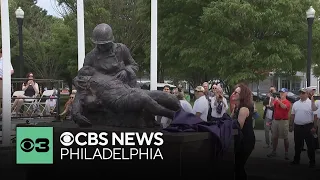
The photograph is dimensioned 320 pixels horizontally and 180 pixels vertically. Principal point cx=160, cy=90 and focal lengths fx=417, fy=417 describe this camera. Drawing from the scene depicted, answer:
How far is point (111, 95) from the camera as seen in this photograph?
6434 millimetres

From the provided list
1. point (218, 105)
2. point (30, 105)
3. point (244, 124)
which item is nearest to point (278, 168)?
point (218, 105)

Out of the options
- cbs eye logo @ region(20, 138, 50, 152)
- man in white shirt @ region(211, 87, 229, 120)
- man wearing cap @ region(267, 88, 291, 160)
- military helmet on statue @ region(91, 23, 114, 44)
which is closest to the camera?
cbs eye logo @ region(20, 138, 50, 152)

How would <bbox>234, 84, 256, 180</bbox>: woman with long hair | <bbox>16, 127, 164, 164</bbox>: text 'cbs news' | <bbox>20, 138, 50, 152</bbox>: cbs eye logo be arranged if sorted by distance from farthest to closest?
<bbox>20, 138, 50, 152</bbox>: cbs eye logo
<bbox>234, 84, 256, 180</bbox>: woman with long hair
<bbox>16, 127, 164, 164</bbox>: text 'cbs news'

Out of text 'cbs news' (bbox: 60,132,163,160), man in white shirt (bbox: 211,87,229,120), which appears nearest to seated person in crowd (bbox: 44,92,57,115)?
man in white shirt (bbox: 211,87,229,120)

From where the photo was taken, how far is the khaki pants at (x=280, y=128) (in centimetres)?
973

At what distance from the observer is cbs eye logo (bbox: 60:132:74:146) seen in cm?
594

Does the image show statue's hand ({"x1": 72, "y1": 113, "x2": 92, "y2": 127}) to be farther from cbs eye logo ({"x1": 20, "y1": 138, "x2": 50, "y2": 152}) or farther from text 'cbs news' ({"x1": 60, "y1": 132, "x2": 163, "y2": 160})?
cbs eye logo ({"x1": 20, "y1": 138, "x2": 50, "y2": 152})

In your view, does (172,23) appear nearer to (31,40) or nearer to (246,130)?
(246,130)

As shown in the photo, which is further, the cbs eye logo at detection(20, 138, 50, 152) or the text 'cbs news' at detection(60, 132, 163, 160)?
the cbs eye logo at detection(20, 138, 50, 152)

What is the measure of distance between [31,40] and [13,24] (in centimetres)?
181

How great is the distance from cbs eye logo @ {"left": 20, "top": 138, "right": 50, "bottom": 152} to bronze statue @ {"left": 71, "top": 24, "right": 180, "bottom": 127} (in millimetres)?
584

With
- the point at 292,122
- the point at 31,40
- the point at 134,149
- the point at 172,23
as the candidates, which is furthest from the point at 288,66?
the point at 31,40

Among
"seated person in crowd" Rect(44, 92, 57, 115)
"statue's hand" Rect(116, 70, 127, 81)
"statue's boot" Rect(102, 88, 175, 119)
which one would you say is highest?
"statue's hand" Rect(116, 70, 127, 81)

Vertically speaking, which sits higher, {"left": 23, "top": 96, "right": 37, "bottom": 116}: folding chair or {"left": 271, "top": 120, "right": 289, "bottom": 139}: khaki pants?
{"left": 23, "top": 96, "right": 37, "bottom": 116}: folding chair
